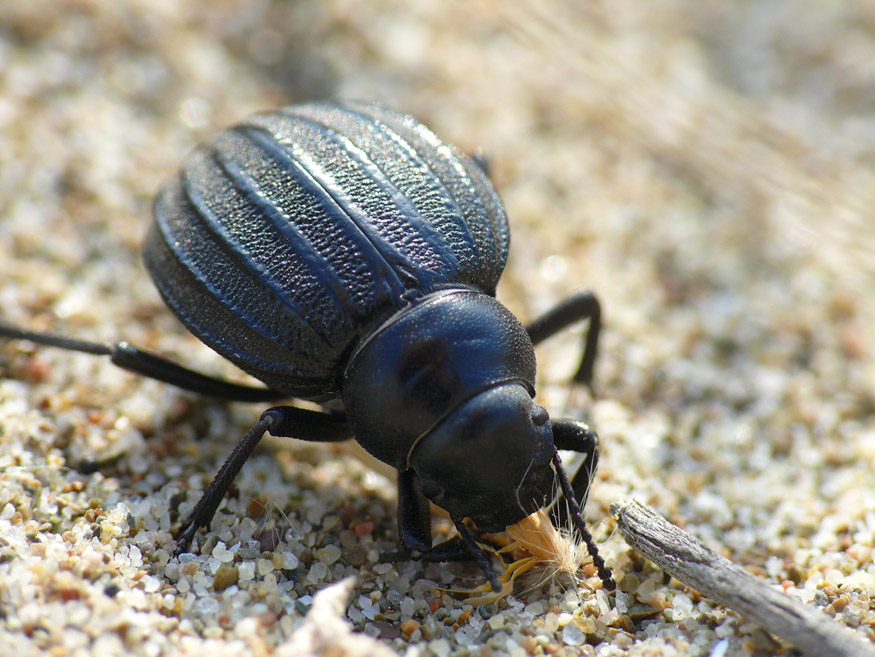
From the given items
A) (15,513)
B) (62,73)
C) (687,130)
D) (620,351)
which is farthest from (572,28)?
(15,513)

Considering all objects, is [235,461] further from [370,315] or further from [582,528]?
[582,528]

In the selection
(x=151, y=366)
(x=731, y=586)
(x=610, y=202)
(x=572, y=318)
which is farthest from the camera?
(x=610, y=202)

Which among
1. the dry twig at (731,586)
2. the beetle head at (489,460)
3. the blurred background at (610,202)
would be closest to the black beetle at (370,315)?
the beetle head at (489,460)

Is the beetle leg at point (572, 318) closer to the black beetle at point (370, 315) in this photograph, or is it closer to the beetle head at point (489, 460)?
the black beetle at point (370, 315)

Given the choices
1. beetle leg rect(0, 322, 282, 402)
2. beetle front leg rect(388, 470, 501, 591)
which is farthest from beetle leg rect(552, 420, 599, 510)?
beetle leg rect(0, 322, 282, 402)

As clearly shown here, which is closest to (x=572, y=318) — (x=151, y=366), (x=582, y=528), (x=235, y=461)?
(x=582, y=528)

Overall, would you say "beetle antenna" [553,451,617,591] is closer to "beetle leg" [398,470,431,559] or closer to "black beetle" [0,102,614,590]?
"black beetle" [0,102,614,590]
